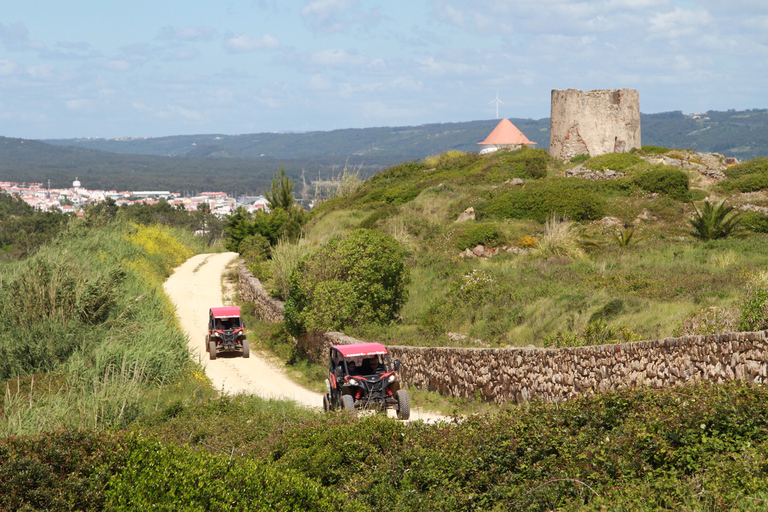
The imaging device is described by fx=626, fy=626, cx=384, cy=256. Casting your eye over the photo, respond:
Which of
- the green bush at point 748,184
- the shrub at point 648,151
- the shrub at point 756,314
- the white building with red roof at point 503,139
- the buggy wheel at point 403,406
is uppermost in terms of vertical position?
the white building with red roof at point 503,139

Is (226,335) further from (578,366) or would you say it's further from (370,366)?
(578,366)

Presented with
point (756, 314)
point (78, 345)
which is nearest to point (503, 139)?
point (78, 345)

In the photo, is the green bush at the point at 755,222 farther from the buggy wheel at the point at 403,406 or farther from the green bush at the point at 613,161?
the buggy wheel at the point at 403,406

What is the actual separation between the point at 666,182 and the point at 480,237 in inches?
425

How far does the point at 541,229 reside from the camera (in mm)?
23750

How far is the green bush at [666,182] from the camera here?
89.0 ft

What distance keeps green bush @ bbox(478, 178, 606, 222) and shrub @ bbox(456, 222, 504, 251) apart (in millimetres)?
3507

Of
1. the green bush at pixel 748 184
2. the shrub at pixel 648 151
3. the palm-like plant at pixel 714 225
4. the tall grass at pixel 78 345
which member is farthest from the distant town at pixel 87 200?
the palm-like plant at pixel 714 225

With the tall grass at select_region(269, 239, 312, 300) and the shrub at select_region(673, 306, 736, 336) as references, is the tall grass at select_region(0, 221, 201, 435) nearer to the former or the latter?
the tall grass at select_region(269, 239, 312, 300)

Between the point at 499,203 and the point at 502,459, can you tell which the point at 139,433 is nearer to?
the point at 502,459

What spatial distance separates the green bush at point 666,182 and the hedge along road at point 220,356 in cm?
1923

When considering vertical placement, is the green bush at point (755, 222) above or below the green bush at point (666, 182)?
below

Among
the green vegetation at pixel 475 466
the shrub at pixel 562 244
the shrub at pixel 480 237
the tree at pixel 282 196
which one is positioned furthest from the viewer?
the tree at pixel 282 196

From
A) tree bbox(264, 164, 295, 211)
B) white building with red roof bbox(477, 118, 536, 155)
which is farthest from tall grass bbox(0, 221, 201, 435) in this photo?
white building with red roof bbox(477, 118, 536, 155)
